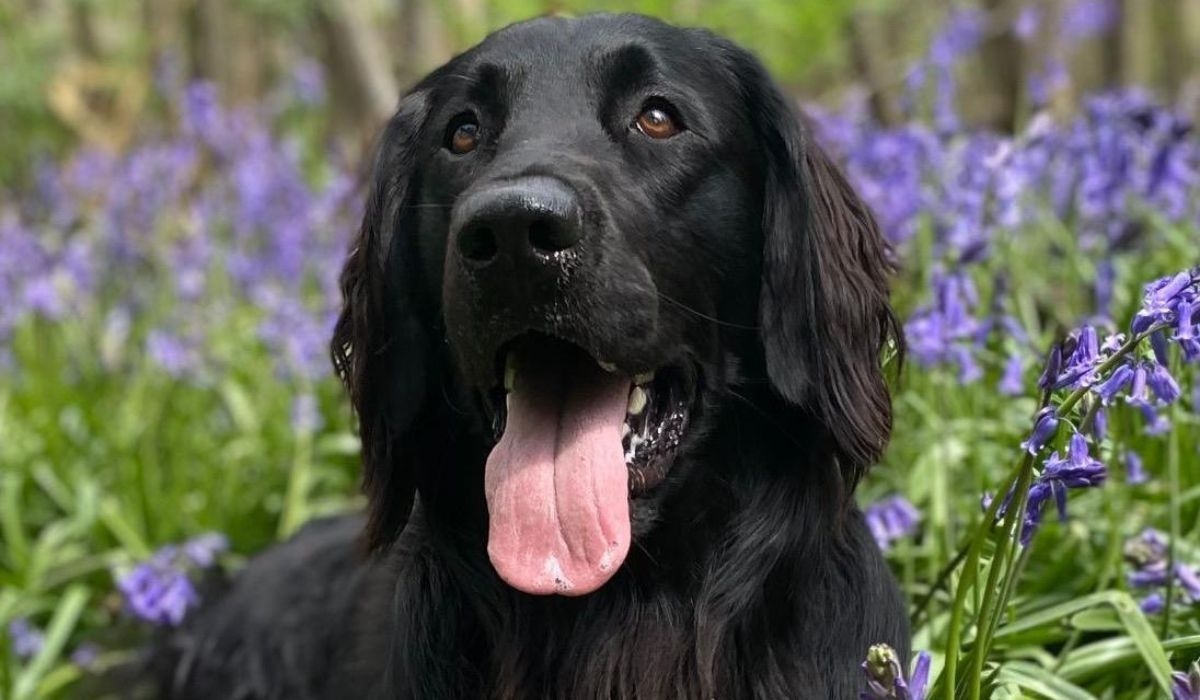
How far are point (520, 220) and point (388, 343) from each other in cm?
70

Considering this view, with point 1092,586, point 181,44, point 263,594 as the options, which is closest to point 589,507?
point 1092,586

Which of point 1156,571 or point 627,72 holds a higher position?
point 627,72

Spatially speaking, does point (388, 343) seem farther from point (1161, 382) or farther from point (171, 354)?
point (171, 354)

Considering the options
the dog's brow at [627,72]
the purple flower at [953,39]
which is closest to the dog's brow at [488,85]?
the dog's brow at [627,72]

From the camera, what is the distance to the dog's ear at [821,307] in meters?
2.45

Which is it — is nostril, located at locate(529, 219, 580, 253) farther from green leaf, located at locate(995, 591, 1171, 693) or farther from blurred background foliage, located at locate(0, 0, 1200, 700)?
green leaf, located at locate(995, 591, 1171, 693)

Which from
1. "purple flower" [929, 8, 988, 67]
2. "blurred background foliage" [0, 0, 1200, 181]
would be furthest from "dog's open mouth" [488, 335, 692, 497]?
"blurred background foliage" [0, 0, 1200, 181]

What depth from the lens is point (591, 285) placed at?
216 centimetres

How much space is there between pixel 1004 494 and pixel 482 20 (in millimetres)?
8221

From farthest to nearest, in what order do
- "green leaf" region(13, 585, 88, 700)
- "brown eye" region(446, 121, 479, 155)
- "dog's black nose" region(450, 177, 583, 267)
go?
"green leaf" region(13, 585, 88, 700) → "brown eye" region(446, 121, 479, 155) → "dog's black nose" region(450, 177, 583, 267)

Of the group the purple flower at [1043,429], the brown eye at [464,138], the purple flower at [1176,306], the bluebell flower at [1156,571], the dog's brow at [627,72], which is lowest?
the bluebell flower at [1156,571]

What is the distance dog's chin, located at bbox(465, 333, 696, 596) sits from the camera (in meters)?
2.28

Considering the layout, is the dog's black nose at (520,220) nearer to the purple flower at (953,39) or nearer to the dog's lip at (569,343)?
Result: the dog's lip at (569,343)

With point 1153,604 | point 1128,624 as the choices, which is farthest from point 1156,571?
point 1128,624
